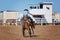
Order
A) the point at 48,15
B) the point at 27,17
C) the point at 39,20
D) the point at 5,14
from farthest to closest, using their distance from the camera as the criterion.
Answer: the point at 5,14 → the point at 48,15 → the point at 39,20 → the point at 27,17

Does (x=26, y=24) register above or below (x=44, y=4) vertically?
below

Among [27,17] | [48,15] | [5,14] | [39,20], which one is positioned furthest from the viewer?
[5,14]

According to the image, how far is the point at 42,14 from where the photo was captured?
57.0 metres

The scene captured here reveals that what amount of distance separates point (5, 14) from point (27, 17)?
48071 mm

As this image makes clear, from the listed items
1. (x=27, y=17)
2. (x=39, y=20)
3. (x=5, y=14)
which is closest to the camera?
(x=27, y=17)

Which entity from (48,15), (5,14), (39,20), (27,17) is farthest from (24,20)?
(5,14)

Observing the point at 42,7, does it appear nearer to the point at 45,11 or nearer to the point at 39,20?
the point at 45,11

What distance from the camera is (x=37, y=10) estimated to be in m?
58.7

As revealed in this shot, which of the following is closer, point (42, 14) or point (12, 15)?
point (42, 14)

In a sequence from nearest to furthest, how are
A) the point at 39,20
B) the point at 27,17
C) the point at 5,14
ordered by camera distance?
the point at 27,17
the point at 39,20
the point at 5,14

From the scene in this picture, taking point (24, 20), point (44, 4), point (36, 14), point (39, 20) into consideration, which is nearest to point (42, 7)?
point (44, 4)

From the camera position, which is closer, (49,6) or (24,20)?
(24,20)

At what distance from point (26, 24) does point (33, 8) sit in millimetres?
45591

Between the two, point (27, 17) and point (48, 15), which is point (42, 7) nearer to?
point (48, 15)
